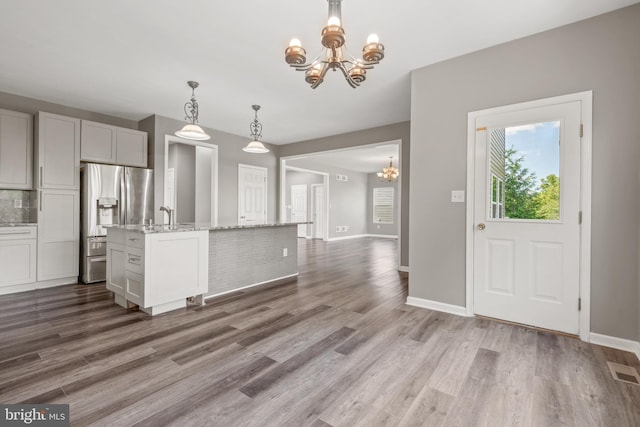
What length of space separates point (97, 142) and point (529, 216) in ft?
18.5

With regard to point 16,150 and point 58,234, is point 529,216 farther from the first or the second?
point 16,150

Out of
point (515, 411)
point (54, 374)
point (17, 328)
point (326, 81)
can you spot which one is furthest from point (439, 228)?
point (17, 328)

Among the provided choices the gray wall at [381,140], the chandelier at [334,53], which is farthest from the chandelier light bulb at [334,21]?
the gray wall at [381,140]

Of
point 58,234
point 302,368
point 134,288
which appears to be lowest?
point 302,368

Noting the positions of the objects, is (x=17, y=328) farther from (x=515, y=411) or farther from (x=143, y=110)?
(x=515, y=411)

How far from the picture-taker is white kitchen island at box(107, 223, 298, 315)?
283 cm

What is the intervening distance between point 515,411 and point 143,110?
18.6 ft

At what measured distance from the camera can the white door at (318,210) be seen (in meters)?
10.2

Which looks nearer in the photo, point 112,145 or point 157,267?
point 157,267

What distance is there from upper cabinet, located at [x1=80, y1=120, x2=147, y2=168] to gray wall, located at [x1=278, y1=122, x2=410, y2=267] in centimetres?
313

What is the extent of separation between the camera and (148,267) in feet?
9.13

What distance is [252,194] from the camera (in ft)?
21.6

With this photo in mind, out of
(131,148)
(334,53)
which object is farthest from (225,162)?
(334,53)

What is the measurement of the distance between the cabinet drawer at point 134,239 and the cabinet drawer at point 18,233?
191 cm
